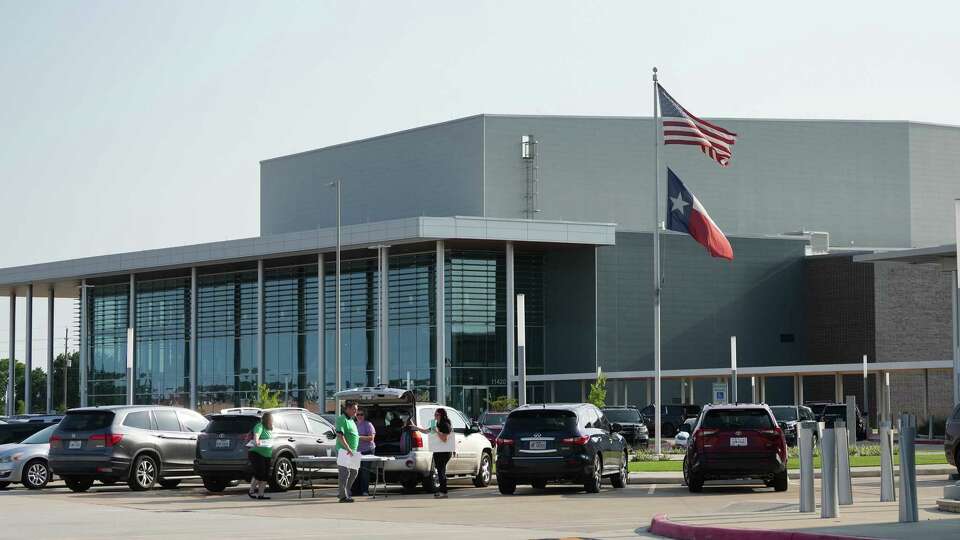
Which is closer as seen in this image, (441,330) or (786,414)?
(786,414)

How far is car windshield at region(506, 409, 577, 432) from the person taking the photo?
Answer: 28203 mm

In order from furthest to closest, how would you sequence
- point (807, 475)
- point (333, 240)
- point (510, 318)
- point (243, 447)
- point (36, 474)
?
1. point (333, 240)
2. point (510, 318)
3. point (36, 474)
4. point (243, 447)
5. point (807, 475)

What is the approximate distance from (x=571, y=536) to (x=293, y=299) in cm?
6150

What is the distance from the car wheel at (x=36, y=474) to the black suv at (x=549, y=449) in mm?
10461

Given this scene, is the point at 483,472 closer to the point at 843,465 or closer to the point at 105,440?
the point at 105,440

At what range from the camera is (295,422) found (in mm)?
30703

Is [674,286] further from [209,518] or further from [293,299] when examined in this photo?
[209,518]

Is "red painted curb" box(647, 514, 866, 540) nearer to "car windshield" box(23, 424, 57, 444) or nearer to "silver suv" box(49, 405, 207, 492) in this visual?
"silver suv" box(49, 405, 207, 492)

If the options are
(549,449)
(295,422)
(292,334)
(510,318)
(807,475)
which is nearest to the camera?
(807,475)

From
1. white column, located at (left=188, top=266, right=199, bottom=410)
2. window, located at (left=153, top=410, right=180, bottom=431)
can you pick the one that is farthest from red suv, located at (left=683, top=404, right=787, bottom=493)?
white column, located at (left=188, top=266, right=199, bottom=410)

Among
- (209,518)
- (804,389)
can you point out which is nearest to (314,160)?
(804,389)

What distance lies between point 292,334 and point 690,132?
41.9 m

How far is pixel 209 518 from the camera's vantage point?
22.4 metres

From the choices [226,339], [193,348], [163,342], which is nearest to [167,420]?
[226,339]
